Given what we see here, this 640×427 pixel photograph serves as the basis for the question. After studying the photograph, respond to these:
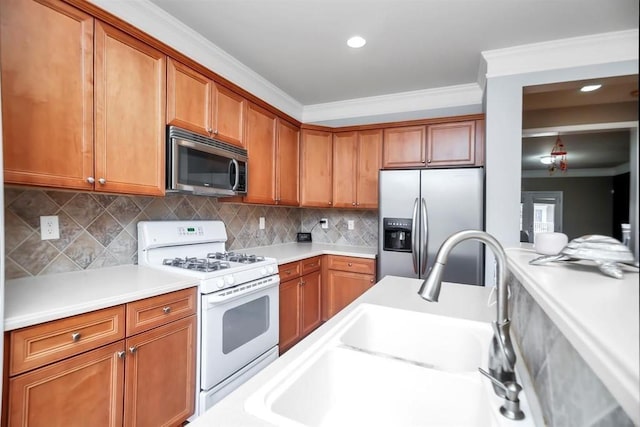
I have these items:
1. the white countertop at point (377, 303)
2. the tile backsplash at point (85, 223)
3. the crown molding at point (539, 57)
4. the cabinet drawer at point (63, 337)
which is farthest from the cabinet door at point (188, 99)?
the crown molding at point (539, 57)

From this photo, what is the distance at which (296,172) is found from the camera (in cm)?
340

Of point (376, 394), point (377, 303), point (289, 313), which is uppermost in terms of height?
point (377, 303)

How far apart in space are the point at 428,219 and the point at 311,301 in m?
1.35

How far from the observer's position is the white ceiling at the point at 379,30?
6.49ft

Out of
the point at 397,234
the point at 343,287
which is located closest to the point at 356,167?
the point at 397,234

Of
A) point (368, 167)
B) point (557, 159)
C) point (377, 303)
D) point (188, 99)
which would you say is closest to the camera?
point (557, 159)

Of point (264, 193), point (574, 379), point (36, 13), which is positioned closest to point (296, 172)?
point (264, 193)

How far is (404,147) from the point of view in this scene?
10.6 ft

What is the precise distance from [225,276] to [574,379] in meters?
1.72

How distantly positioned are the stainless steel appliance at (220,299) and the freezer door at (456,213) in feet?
4.63

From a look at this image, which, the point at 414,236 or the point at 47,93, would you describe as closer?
the point at 47,93

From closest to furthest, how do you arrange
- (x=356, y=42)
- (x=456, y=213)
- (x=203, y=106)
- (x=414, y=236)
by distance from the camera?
(x=203, y=106), (x=356, y=42), (x=456, y=213), (x=414, y=236)

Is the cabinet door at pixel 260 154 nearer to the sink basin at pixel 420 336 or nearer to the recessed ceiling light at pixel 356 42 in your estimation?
the recessed ceiling light at pixel 356 42

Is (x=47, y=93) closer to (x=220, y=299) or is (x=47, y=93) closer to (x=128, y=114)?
(x=128, y=114)
